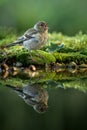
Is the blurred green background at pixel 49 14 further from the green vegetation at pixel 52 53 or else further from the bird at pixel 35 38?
the bird at pixel 35 38

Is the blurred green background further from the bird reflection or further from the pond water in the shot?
the bird reflection

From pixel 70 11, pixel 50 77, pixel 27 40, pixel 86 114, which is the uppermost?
pixel 70 11

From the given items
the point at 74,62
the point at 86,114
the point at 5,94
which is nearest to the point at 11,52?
the point at 74,62

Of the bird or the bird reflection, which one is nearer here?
the bird reflection

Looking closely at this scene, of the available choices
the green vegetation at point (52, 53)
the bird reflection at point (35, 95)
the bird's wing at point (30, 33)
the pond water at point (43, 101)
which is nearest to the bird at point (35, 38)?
the bird's wing at point (30, 33)

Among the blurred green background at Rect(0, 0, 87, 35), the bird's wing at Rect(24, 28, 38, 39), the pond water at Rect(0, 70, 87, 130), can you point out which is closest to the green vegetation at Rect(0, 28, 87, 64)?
the bird's wing at Rect(24, 28, 38, 39)

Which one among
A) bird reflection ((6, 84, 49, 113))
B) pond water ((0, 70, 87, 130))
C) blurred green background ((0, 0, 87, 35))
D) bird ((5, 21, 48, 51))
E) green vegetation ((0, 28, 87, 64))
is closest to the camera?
pond water ((0, 70, 87, 130))

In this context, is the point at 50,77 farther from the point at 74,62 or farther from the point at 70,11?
the point at 70,11
